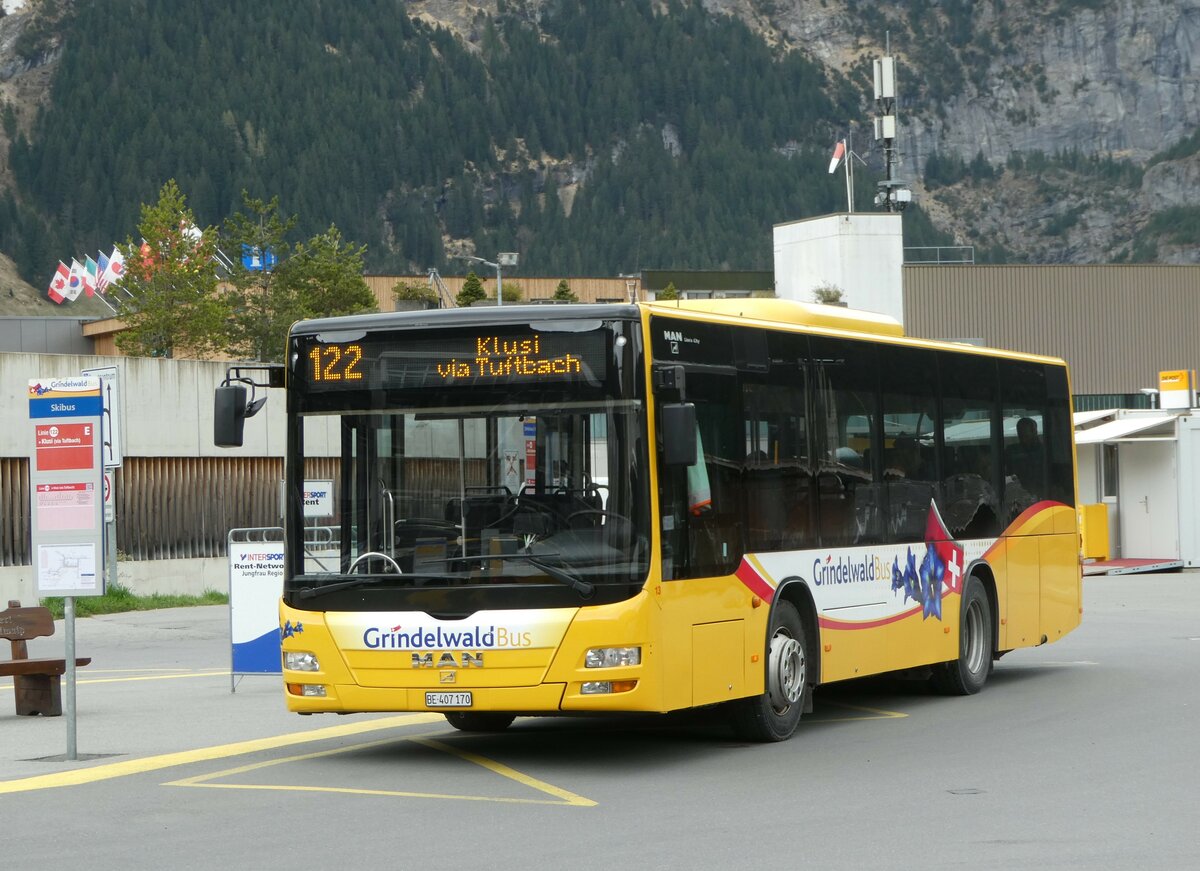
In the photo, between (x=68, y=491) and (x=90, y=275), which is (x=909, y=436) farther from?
(x=90, y=275)

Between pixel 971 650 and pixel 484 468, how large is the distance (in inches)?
244

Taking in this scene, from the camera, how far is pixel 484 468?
36.6ft

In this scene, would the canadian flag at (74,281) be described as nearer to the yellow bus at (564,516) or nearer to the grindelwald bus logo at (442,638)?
the yellow bus at (564,516)

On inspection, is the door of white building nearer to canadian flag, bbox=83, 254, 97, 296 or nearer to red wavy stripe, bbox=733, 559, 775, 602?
red wavy stripe, bbox=733, 559, 775, 602

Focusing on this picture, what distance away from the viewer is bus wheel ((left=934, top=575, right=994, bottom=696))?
50.9ft

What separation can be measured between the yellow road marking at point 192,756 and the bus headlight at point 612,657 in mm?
2821

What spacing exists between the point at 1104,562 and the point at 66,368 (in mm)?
19380

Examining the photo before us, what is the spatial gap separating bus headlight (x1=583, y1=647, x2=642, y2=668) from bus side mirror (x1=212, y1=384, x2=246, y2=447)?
2471 mm

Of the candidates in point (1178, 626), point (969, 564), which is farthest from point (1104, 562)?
point (969, 564)

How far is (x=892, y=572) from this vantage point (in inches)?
556

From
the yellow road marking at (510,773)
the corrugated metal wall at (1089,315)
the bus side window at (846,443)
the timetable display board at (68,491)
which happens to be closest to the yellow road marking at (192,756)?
the yellow road marking at (510,773)

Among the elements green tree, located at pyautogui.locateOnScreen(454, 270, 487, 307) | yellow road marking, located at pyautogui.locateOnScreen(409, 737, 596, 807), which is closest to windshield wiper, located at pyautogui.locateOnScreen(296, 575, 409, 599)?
yellow road marking, located at pyautogui.locateOnScreen(409, 737, 596, 807)

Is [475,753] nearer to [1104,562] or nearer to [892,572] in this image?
[892,572]

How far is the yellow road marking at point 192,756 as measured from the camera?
11.2 m
